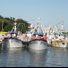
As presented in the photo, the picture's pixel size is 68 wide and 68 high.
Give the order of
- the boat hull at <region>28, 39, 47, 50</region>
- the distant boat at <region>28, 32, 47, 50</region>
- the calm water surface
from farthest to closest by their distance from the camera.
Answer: the boat hull at <region>28, 39, 47, 50</region>
the distant boat at <region>28, 32, 47, 50</region>
the calm water surface

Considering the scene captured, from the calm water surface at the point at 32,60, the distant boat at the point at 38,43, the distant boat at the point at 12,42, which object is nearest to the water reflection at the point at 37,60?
the calm water surface at the point at 32,60

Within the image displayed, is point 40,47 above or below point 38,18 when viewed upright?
below

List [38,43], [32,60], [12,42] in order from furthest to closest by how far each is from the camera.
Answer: [12,42], [38,43], [32,60]

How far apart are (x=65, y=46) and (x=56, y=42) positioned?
4.46m

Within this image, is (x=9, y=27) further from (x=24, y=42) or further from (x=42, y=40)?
(x=42, y=40)

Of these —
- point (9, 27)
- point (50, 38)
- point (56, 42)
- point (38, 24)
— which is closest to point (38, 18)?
point (38, 24)

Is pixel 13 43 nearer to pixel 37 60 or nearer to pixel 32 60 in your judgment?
pixel 32 60

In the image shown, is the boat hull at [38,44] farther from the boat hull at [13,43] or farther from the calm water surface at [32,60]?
the calm water surface at [32,60]

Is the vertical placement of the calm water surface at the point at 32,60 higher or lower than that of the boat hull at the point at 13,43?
lower

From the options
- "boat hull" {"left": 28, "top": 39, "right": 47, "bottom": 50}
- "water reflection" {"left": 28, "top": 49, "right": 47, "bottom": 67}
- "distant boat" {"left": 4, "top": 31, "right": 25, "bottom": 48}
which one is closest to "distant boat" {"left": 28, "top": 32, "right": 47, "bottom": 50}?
"boat hull" {"left": 28, "top": 39, "right": 47, "bottom": 50}

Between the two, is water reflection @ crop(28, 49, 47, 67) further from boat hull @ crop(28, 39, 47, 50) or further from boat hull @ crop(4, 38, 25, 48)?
boat hull @ crop(4, 38, 25, 48)

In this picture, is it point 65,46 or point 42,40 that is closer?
point 42,40

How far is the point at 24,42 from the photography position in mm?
59719

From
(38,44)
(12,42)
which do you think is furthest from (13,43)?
(38,44)
